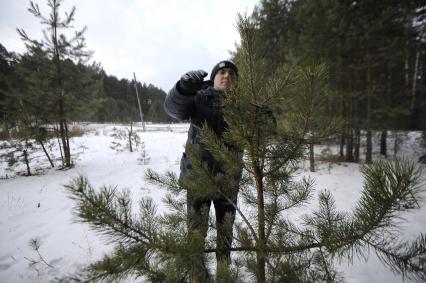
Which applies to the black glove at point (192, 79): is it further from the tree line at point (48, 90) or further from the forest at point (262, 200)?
the tree line at point (48, 90)

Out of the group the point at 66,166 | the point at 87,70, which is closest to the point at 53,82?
the point at 87,70

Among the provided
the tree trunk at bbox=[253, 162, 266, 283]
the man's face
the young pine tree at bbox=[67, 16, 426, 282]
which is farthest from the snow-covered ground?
the man's face

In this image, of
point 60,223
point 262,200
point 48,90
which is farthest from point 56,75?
point 262,200

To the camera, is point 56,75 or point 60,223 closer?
point 60,223

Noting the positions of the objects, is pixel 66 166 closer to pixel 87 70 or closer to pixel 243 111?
pixel 87 70

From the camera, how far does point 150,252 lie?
94cm

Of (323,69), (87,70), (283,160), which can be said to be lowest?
(283,160)

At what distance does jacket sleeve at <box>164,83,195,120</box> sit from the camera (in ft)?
4.73

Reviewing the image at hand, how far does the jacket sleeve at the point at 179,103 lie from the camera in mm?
1442

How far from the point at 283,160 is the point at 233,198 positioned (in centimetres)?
53

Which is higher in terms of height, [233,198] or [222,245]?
[233,198]

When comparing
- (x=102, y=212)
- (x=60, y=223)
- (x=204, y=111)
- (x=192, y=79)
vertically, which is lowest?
(x=60, y=223)

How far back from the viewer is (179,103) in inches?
58.8

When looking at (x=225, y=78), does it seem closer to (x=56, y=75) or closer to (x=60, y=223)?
(x=60, y=223)
